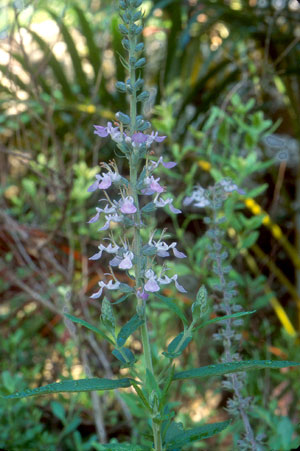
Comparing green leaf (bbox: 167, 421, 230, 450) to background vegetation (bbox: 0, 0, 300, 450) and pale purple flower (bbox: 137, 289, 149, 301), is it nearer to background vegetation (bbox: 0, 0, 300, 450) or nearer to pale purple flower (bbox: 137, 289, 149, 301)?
pale purple flower (bbox: 137, 289, 149, 301)

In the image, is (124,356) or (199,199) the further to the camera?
(199,199)

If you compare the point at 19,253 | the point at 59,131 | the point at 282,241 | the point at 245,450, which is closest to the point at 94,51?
the point at 59,131

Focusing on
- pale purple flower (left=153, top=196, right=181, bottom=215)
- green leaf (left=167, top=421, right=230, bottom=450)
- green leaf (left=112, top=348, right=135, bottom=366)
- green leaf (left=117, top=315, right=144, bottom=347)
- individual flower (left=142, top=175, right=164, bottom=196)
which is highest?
individual flower (left=142, top=175, right=164, bottom=196)

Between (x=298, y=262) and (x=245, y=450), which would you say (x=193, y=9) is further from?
(x=245, y=450)

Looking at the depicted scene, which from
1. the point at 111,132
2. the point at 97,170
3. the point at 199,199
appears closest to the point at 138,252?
the point at 111,132

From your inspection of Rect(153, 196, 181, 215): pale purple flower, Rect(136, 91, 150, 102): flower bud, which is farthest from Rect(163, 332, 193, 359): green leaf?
Rect(136, 91, 150, 102): flower bud

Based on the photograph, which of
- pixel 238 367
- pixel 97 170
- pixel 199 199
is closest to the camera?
pixel 238 367

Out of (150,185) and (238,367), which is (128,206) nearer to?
(150,185)

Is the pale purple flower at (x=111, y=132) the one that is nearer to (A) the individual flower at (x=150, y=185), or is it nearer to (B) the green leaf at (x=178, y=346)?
(A) the individual flower at (x=150, y=185)
